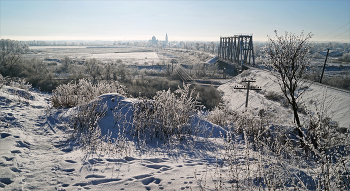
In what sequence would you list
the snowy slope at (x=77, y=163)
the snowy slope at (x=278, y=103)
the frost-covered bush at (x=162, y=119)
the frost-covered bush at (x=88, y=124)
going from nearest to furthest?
1. the snowy slope at (x=77, y=163)
2. the frost-covered bush at (x=88, y=124)
3. the frost-covered bush at (x=162, y=119)
4. the snowy slope at (x=278, y=103)

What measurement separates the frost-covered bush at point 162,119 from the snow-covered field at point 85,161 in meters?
0.46

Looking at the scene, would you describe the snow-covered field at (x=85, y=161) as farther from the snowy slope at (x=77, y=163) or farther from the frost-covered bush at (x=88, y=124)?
the frost-covered bush at (x=88, y=124)

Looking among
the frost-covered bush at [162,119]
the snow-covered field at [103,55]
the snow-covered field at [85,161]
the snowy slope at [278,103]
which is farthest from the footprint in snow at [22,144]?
the snow-covered field at [103,55]

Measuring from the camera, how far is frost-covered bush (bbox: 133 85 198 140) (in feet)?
19.5

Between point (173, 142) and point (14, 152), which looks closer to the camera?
point (14, 152)

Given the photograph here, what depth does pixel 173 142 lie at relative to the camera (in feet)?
18.4

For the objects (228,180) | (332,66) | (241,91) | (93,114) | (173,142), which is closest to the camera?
(228,180)

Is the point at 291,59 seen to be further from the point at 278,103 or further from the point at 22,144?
the point at 278,103

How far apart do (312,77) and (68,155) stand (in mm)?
34645

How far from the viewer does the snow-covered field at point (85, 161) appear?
312 centimetres

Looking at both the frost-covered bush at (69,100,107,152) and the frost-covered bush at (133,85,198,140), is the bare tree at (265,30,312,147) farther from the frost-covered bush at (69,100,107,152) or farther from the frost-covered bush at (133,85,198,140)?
the frost-covered bush at (69,100,107,152)

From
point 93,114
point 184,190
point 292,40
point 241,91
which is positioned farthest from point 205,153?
point 241,91

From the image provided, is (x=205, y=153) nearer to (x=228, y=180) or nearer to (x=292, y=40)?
(x=228, y=180)

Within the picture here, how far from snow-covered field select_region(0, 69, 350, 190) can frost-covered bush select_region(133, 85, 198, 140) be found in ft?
1.52
